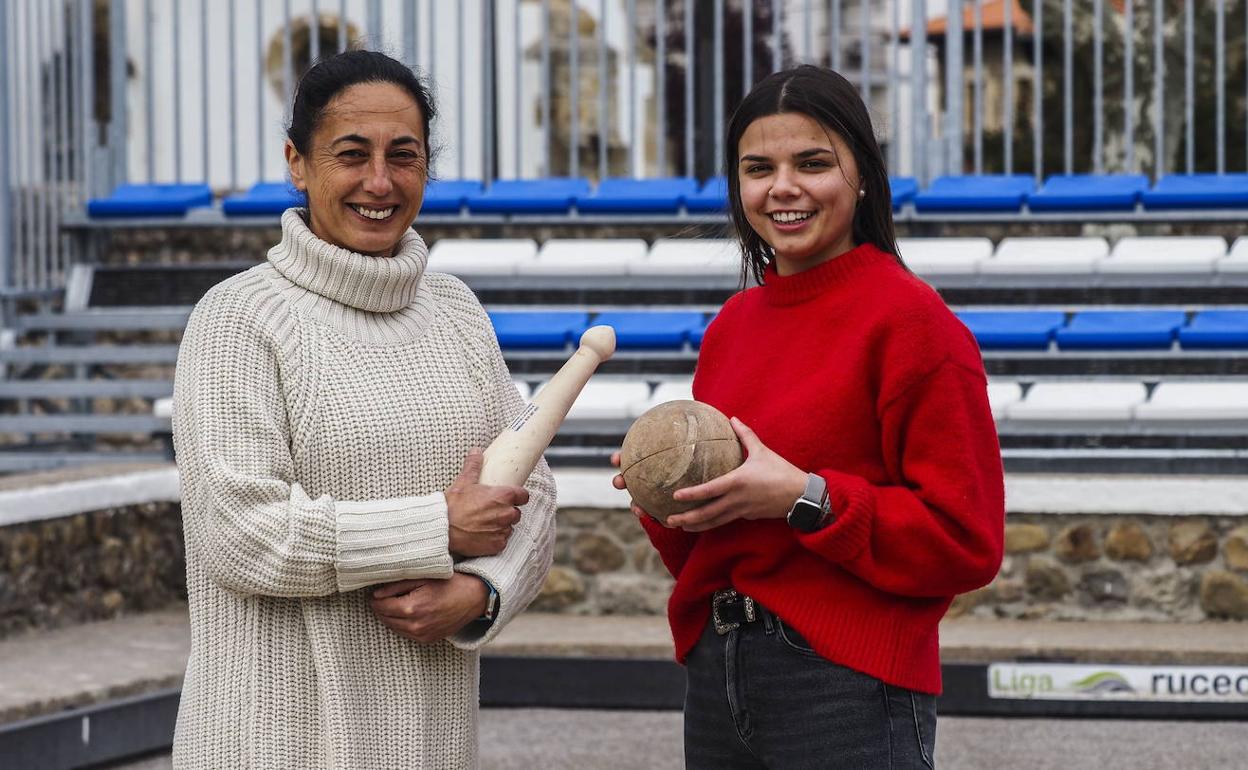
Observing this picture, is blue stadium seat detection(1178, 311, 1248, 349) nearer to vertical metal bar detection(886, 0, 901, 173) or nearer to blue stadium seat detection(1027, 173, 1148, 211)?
blue stadium seat detection(1027, 173, 1148, 211)

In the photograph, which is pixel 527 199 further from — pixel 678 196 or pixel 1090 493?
pixel 1090 493

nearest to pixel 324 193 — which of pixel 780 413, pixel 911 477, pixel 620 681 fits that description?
pixel 780 413

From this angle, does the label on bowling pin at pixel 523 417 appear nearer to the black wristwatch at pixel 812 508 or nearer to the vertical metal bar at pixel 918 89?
the black wristwatch at pixel 812 508

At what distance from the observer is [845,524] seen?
2512mm

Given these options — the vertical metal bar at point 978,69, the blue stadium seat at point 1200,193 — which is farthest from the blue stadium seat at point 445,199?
the blue stadium seat at point 1200,193

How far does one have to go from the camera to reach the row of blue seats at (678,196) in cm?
898

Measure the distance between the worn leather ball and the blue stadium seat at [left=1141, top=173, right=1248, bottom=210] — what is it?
687cm

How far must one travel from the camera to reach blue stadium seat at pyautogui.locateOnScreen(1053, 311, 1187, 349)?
782 centimetres

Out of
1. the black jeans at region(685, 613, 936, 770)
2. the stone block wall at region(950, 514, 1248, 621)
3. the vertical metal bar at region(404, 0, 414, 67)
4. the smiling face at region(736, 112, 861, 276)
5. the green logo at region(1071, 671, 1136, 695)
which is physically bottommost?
the green logo at region(1071, 671, 1136, 695)

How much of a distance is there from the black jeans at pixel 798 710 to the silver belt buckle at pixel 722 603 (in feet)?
0.04

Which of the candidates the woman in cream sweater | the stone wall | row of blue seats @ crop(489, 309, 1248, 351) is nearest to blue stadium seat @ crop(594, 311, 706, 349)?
row of blue seats @ crop(489, 309, 1248, 351)

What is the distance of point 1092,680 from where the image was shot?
623 centimetres

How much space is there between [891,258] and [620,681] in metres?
3.96

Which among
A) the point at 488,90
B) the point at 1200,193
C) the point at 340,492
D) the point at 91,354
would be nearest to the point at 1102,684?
the point at 1200,193
